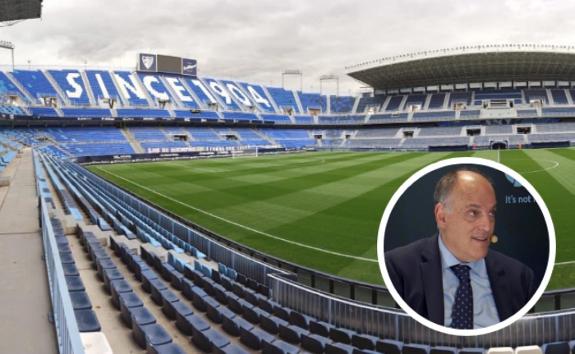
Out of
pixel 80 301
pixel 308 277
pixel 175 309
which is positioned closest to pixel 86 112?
pixel 308 277

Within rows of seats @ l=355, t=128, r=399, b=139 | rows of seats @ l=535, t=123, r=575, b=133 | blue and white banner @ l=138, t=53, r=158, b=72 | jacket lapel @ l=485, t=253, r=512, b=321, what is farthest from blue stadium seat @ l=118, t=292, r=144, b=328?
blue and white banner @ l=138, t=53, r=158, b=72

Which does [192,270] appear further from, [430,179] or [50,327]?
[430,179]

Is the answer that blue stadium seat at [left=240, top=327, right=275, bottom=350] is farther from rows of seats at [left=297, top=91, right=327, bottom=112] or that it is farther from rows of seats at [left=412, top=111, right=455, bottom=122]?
rows of seats at [left=297, top=91, right=327, bottom=112]

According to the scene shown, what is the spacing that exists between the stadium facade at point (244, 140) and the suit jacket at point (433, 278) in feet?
8.46

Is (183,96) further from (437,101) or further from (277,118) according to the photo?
(437,101)

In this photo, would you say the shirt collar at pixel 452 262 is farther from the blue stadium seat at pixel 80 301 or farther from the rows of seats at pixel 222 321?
the blue stadium seat at pixel 80 301

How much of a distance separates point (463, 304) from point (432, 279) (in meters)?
0.15

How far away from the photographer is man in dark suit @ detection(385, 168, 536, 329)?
1.75 meters

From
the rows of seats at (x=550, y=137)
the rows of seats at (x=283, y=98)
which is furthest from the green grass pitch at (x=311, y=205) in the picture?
the rows of seats at (x=283, y=98)

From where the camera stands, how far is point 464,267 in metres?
1.81

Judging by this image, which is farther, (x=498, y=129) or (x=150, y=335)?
(x=498, y=129)

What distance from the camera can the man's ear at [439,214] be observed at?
1796mm

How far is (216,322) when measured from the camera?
6.39 meters

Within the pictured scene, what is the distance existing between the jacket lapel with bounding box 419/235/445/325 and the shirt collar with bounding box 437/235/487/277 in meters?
0.02
